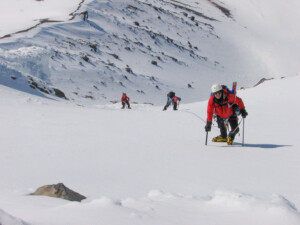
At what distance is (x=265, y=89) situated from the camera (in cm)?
1833

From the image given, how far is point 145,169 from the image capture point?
21.6ft

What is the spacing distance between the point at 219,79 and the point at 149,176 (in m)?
41.5

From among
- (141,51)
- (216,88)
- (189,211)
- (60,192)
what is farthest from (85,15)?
(189,211)

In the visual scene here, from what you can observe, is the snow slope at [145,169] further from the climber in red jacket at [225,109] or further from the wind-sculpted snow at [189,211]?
the climber in red jacket at [225,109]

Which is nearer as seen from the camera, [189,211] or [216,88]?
[189,211]

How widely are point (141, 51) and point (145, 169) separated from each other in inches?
1523

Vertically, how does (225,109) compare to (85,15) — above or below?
below

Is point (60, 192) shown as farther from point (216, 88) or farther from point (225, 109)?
point (225, 109)

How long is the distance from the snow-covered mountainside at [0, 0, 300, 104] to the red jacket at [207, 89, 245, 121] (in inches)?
606

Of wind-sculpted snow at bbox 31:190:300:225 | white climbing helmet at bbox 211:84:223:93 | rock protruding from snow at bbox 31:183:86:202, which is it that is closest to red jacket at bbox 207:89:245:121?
white climbing helmet at bbox 211:84:223:93

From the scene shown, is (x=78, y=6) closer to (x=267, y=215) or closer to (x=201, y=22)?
(x=201, y=22)

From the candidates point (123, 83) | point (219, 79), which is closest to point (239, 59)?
point (219, 79)

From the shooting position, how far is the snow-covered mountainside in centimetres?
3058

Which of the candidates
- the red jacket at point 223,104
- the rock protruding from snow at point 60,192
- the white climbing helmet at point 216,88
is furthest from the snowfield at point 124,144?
the white climbing helmet at point 216,88
